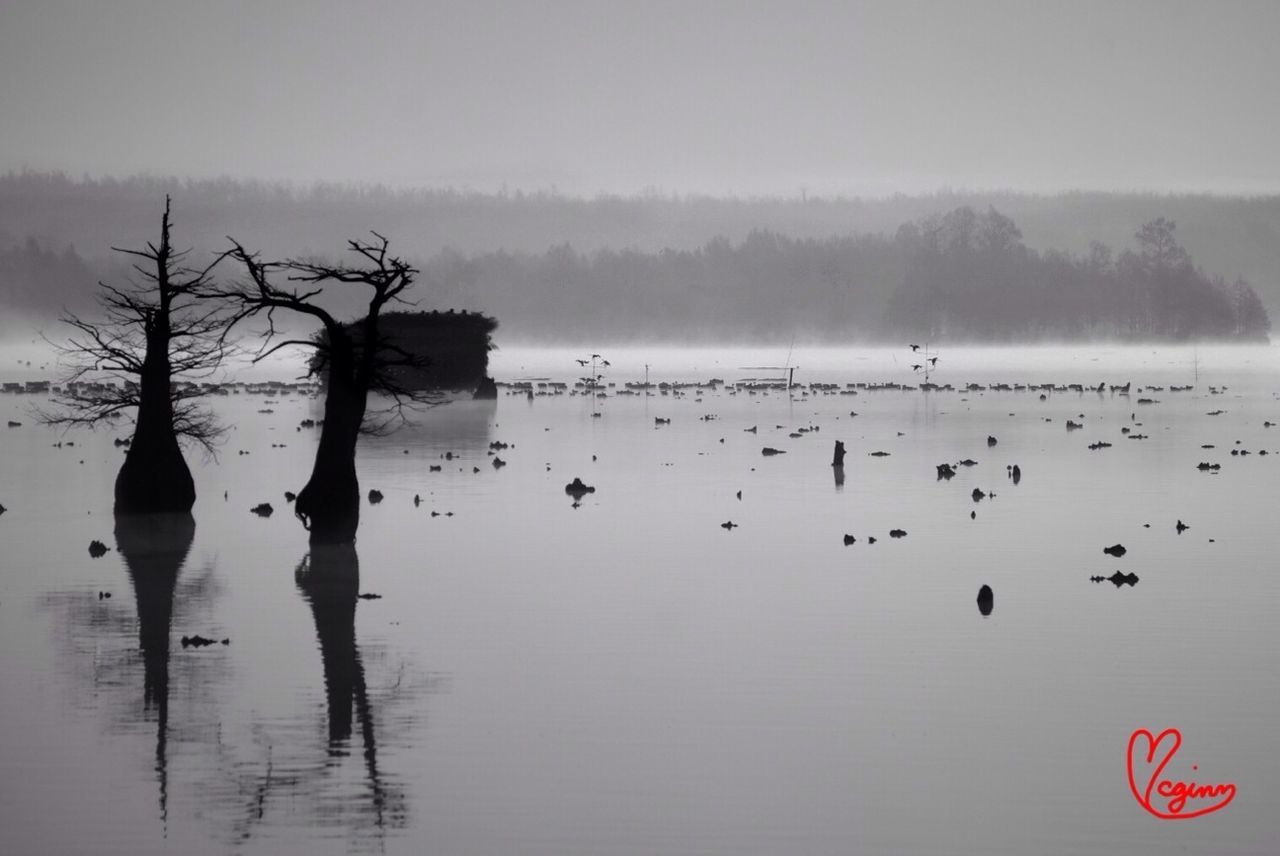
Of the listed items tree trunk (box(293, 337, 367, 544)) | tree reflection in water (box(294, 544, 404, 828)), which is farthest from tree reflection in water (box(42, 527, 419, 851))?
tree trunk (box(293, 337, 367, 544))

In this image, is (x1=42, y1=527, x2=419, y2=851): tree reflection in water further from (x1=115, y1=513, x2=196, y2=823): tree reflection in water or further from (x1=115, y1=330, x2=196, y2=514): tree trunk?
(x1=115, y1=330, x2=196, y2=514): tree trunk

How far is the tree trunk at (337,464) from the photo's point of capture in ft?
94.1

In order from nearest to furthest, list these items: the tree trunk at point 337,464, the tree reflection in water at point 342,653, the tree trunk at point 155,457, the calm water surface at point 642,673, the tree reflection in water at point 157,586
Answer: the calm water surface at point 642,673 < the tree reflection in water at point 342,653 < the tree reflection in water at point 157,586 < the tree trunk at point 337,464 < the tree trunk at point 155,457

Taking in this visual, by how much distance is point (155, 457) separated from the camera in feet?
112

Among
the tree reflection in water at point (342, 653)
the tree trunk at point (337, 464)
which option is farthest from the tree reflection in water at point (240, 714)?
the tree trunk at point (337, 464)

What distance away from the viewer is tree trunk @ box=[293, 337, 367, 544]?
2869cm

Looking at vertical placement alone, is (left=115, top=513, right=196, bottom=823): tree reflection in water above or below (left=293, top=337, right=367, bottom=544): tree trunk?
below

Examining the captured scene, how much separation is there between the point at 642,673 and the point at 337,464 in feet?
37.8

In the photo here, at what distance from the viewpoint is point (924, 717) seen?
57.2 ft
